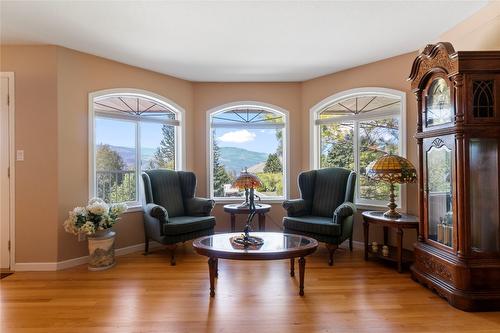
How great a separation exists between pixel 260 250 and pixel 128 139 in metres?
2.76

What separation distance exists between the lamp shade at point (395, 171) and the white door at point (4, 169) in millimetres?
4220

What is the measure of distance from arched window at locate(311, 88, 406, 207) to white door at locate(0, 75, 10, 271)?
4046mm

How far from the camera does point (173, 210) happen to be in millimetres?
4336

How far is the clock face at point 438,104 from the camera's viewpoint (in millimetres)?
2703

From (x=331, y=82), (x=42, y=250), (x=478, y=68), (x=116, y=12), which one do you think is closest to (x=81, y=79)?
(x=116, y=12)

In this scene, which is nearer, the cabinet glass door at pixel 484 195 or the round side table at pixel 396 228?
the cabinet glass door at pixel 484 195

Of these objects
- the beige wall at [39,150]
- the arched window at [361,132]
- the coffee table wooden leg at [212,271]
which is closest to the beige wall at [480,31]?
the arched window at [361,132]

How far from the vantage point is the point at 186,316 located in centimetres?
237

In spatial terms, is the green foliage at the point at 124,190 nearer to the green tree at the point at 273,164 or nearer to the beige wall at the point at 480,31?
the green tree at the point at 273,164

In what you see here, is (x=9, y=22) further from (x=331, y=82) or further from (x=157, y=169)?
(x=331, y=82)

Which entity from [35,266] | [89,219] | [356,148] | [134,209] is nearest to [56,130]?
[89,219]

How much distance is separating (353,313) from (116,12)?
3313 mm

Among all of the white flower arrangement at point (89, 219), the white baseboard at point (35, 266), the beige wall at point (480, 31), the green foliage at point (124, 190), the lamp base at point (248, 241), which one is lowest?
the white baseboard at point (35, 266)

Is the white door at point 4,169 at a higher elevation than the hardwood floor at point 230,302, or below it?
higher
